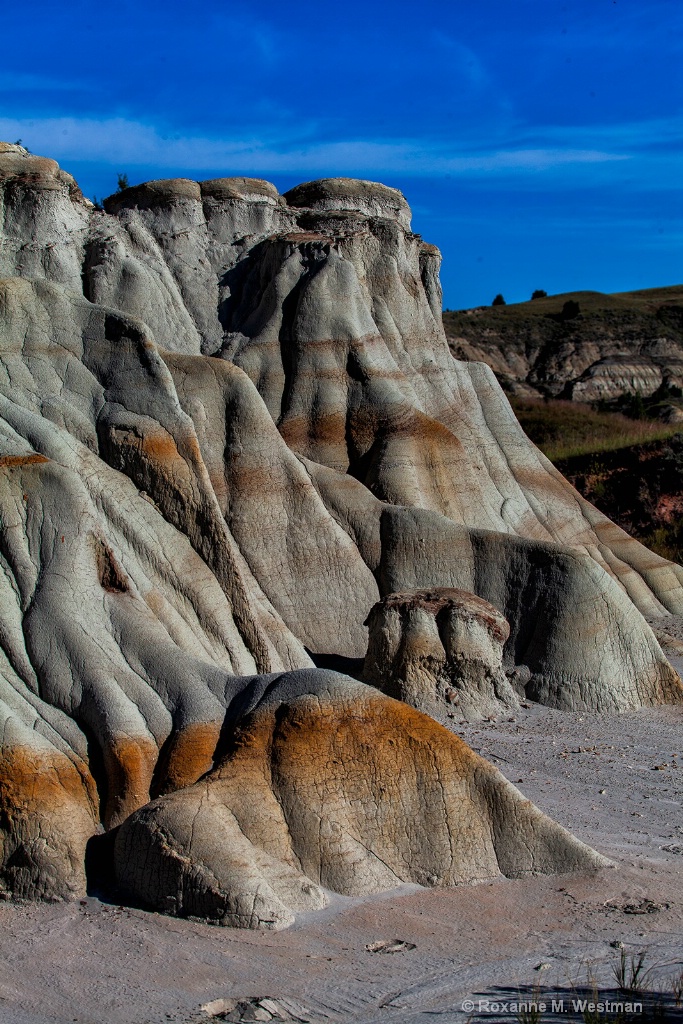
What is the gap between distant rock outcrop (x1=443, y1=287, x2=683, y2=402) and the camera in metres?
50.7

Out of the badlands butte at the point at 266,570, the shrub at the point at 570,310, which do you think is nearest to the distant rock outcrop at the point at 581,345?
the shrub at the point at 570,310

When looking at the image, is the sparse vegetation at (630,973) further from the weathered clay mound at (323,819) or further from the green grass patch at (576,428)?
the green grass patch at (576,428)

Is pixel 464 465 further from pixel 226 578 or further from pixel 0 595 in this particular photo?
pixel 0 595

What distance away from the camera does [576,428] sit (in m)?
38.3

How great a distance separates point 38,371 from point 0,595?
3424 mm

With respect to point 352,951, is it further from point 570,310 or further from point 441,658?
point 570,310

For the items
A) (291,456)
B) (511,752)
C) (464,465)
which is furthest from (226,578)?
(464,465)

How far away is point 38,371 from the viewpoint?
1163 centimetres

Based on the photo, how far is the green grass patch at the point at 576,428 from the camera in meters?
32.8

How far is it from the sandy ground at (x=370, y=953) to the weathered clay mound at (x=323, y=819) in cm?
15

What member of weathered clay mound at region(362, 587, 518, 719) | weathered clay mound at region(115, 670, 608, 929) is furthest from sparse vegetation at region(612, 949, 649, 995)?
weathered clay mound at region(362, 587, 518, 719)

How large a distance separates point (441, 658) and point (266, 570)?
2.54 m

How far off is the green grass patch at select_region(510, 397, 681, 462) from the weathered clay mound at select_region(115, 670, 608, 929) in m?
23.6

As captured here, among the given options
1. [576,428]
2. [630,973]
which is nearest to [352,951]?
[630,973]
